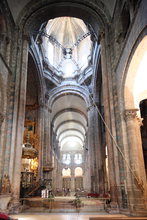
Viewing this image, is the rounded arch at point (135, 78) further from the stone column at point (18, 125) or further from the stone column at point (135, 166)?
the stone column at point (18, 125)

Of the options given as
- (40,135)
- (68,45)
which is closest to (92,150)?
(40,135)

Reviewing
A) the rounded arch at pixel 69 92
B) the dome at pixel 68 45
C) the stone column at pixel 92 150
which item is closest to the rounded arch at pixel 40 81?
the rounded arch at pixel 69 92

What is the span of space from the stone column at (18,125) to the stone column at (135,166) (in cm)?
590

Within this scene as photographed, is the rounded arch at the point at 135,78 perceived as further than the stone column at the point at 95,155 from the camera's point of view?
No

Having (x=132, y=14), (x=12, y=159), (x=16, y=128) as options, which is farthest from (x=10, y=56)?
(x=132, y=14)

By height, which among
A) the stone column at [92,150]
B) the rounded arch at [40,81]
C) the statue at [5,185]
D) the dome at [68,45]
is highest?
the dome at [68,45]

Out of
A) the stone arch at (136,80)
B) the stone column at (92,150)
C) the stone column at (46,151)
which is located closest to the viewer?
the stone arch at (136,80)

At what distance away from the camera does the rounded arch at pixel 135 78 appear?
9.92 meters

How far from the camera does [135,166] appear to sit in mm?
10227

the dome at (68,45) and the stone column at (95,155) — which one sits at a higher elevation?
the dome at (68,45)

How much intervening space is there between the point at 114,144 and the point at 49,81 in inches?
654

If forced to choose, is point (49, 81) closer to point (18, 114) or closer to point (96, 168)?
point (96, 168)

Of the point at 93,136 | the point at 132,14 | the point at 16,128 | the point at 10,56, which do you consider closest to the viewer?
the point at 132,14

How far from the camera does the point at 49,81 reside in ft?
87.9
